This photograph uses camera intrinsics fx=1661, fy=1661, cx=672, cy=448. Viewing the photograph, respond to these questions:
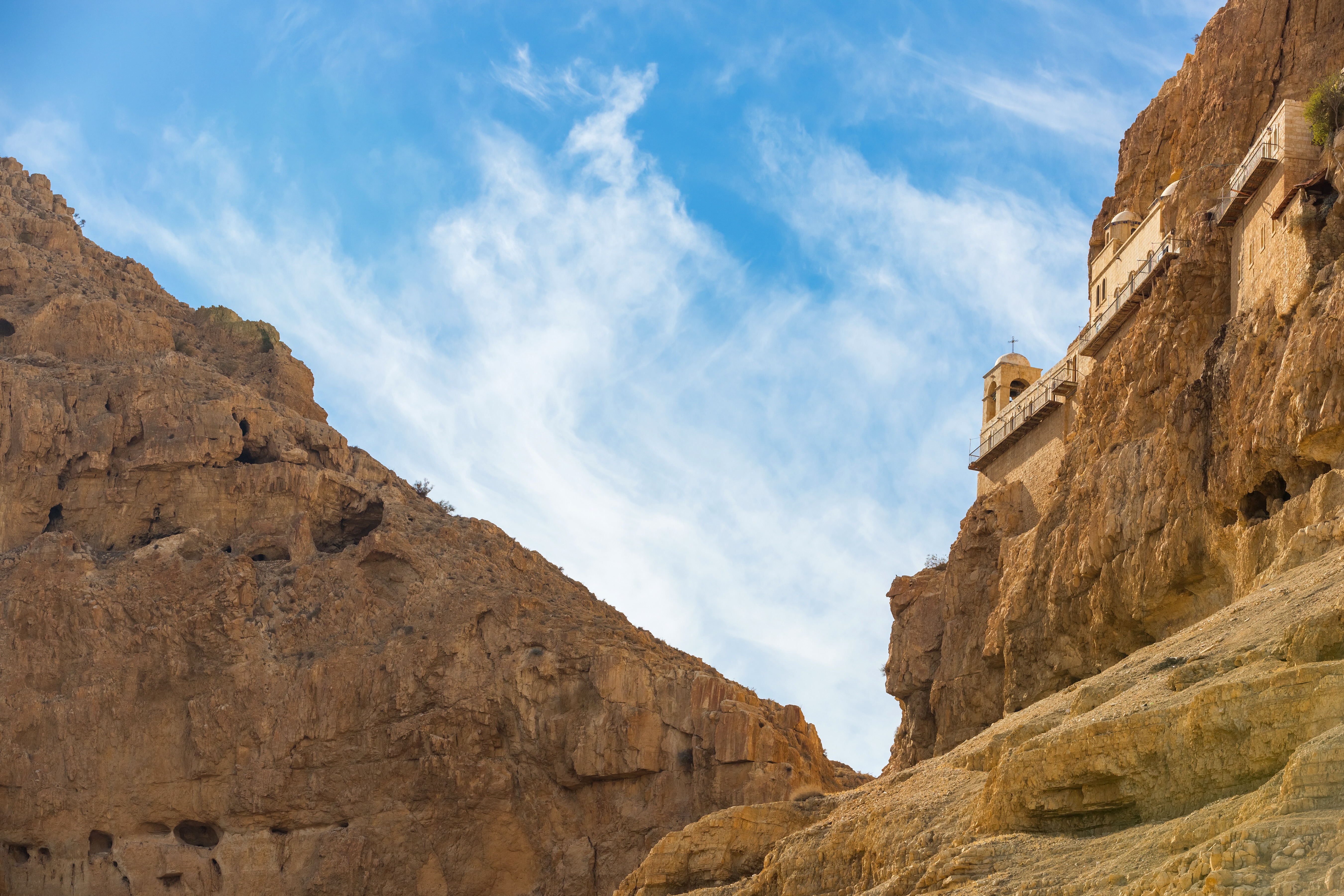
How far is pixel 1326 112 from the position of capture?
87.7 ft

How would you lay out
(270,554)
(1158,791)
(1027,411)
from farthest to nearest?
(270,554) → (1027,411) → (1158,791)

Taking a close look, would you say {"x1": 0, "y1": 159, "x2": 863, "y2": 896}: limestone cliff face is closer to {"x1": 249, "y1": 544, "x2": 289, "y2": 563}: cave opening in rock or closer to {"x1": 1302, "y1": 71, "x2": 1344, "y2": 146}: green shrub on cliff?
{"x1": 249, "y1": 544, "x2": 289, "y2": 563}: cave opening in rock

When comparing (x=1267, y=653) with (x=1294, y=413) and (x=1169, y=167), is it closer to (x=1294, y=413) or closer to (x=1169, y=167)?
(x=1294, y=413)

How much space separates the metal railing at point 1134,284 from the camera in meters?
31.7

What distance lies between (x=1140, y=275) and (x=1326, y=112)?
724cm

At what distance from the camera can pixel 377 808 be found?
4103 cm

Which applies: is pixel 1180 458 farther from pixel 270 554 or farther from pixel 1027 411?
pixel 270 554

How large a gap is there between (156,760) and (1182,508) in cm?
2637

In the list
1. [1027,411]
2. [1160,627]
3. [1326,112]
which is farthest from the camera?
[1027,411]

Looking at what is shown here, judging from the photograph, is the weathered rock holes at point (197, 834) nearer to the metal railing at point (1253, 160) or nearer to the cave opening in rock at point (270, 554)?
the cave opening in rock at point (270, 554)

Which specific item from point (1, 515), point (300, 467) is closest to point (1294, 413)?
point (300, 467)

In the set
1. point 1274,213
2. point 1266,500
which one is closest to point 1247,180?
point 1274,213

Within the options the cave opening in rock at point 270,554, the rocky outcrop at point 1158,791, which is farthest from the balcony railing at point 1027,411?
the cave opening in rock at point 270,554

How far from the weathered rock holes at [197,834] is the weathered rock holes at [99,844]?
60.4 inches
